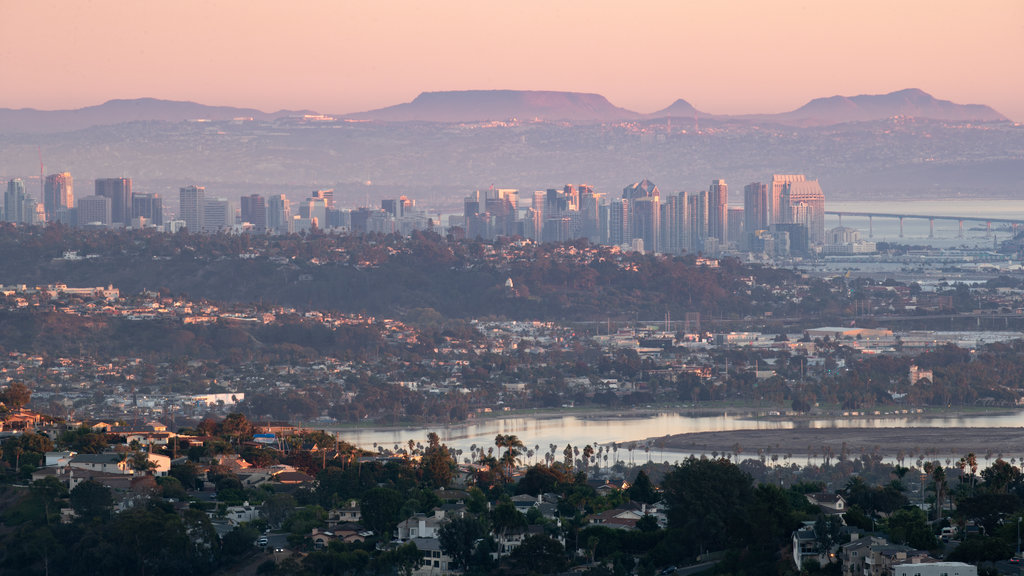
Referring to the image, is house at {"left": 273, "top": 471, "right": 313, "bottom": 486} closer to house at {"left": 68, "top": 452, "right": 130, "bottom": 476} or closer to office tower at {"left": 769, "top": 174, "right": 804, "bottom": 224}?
house at {"left": 68, "top": 452, "right": 130, "bottom": 476}

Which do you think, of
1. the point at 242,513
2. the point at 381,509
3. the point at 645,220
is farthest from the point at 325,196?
the point at 381,509

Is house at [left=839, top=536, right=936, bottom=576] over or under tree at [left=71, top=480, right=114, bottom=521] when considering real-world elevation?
over

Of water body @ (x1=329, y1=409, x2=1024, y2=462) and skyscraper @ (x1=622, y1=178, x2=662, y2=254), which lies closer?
Answer: water body @ (x1=329, y1=409, x2=1024, y2=462)

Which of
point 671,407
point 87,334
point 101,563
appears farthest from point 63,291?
point 101,563

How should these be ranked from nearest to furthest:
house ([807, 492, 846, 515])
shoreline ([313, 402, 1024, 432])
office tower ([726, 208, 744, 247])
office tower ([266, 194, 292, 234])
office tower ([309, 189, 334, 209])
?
1. house ([807, 492, 846, 515])
2. shoreline ([313, 402, 1024, 432])
3. office tower ([266, 194, 292, 234])
4. office tower ([726, 208, 744, 247])
5. office tower ([309, 189, 334, 209])

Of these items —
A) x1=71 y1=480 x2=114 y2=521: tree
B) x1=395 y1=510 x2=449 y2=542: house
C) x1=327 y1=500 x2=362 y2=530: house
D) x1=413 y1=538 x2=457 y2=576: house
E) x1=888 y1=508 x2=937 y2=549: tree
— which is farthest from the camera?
x1=71 y1=480 x2=114 y2=521: tree

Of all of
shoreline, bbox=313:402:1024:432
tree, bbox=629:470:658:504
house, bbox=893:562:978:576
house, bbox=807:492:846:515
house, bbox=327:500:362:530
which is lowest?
shoreline, bbox=313:402:1024:432

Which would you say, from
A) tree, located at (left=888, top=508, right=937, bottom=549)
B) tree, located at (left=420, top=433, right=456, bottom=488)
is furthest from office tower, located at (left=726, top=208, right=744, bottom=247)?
tree, located at (left=888, top=508, right=937, bottom=549)
